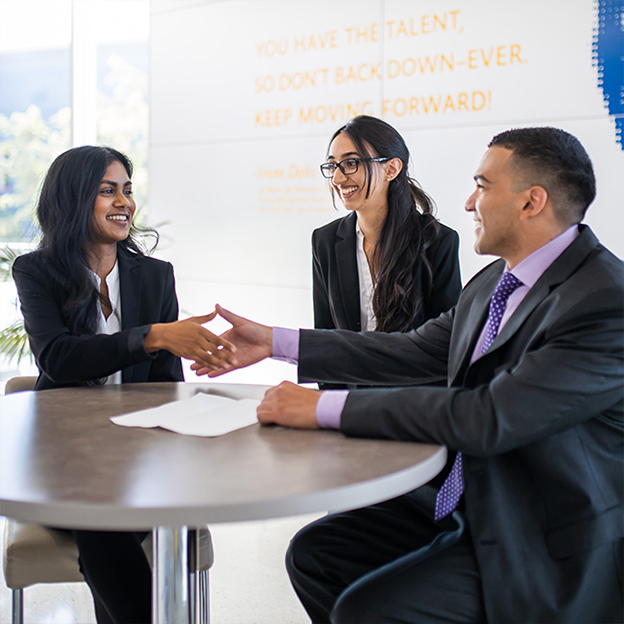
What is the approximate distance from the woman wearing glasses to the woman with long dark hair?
70 cm

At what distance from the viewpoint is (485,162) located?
1809 millimetres

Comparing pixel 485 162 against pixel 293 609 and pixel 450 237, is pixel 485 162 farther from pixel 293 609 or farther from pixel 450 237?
pixel 293 609

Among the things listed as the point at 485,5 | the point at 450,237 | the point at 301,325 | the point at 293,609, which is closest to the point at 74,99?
the point at 301,325

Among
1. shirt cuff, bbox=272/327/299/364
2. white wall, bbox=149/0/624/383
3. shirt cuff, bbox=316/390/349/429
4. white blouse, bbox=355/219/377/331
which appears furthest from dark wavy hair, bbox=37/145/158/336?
white wall, bbox=149/0/624/383

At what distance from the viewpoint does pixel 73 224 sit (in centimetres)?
262

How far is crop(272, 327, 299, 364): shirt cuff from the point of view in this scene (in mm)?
2188

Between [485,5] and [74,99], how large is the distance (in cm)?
358

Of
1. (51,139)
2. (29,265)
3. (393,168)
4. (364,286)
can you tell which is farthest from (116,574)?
(51,139)

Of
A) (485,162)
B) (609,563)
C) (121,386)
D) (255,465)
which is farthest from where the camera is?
(121,386)

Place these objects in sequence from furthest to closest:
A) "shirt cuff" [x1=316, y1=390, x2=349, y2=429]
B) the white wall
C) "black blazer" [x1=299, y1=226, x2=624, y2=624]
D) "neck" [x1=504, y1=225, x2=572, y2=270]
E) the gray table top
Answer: the white wall < "neck" [x1=504, y1=225, x2=572, y2=270] < "shirt cuff" [x1=316, y1=390, x2=349, y2=429] < "black blazer" [x1=299, y1=226, x2=624, y2=624] < the gray table top

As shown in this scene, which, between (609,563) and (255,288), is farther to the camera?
(255,288)

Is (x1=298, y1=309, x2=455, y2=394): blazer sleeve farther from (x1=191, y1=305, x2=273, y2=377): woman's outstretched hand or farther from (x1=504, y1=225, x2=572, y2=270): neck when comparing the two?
(x1=504, y1=225, x2=572, y2=270): neck

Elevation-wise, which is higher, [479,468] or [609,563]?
[479,468]

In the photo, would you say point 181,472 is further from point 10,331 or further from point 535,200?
point 10,331
